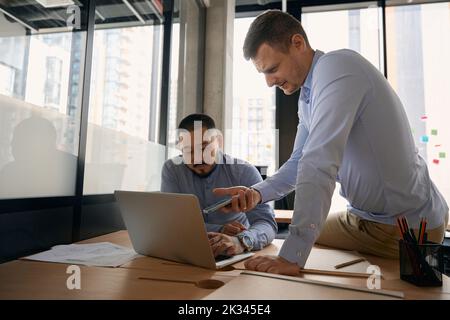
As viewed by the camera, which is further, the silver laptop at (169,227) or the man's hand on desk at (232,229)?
the man's hand on desk at (232,229)

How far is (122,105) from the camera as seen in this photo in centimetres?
189

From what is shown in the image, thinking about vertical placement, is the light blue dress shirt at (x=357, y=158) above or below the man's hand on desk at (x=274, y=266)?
above

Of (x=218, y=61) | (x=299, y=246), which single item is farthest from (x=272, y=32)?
(x=218, y=61)

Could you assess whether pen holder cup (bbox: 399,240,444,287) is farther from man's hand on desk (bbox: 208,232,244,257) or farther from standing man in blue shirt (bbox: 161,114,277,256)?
standing man in blue shirt (bbox: 161,114,277,256)

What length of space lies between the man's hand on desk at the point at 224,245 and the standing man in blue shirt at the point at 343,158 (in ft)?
0.39

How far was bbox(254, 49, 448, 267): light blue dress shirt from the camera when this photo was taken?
849mm

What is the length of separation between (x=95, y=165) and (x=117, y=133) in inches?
10.7

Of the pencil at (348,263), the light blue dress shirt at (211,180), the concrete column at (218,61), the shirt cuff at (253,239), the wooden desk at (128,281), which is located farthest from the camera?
the concrete column at (218,61)

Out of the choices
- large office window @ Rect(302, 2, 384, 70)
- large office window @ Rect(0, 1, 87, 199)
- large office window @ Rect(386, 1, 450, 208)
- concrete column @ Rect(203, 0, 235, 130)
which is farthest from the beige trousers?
large office window @ Rect(302, 2, 384, 70)

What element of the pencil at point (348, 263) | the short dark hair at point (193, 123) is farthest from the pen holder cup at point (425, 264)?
the short dark hair at point (193, 123)

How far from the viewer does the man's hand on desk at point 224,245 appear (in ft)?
3.28

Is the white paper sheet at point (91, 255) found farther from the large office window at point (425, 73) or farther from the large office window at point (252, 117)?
the large office window at point (425, 73)

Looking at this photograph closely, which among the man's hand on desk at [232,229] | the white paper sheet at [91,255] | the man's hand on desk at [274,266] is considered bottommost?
the white paper sheet at [91,255]

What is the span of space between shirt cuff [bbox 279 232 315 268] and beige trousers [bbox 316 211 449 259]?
1.18 feet
